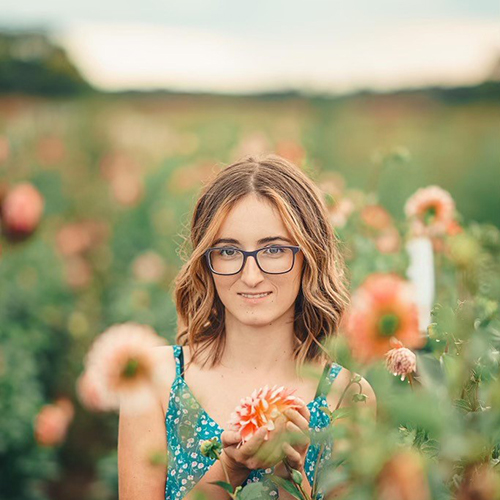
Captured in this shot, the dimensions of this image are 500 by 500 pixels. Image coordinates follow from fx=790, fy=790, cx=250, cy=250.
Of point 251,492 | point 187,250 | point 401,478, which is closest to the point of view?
point 401,478

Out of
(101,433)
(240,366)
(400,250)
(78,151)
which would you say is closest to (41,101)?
(78,151)

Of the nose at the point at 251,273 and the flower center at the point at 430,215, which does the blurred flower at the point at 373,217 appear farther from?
the nose at the point at 251,273

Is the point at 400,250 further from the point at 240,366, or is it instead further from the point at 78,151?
the point at 78,151

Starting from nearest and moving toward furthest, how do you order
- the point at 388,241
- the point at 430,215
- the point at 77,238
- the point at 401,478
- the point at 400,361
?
the point at 401,478 < the point at 400,361 < the point at 430,215 < the point at 388,241 < the point at 77,238

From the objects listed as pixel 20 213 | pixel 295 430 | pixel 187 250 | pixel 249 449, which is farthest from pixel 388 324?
pixel 20 213

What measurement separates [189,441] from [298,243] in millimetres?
411

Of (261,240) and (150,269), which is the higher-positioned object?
(150,269)

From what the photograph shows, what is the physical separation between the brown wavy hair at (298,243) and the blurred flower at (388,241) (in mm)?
895

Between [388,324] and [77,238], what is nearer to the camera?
[388,324]

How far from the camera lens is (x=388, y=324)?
79 centimetres

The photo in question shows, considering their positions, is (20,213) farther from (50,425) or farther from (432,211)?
(432,211)

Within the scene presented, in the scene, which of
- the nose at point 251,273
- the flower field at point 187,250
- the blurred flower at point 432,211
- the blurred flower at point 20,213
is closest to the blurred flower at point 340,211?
the flower field at point 187,250

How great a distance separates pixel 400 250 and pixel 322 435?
1732 millimetres

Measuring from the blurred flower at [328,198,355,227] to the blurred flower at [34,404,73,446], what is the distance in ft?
4.86
